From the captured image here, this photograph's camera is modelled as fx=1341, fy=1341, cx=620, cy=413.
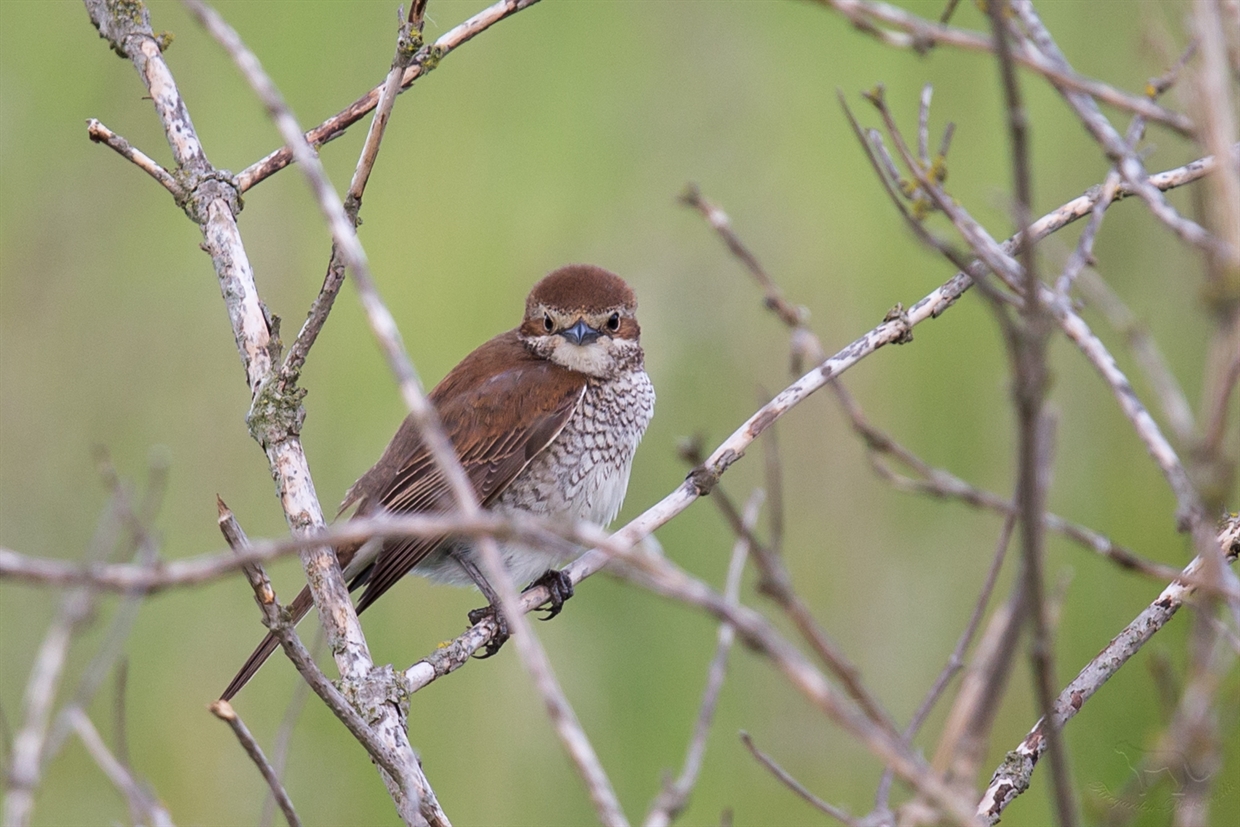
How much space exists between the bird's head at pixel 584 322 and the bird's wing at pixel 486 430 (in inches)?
2.8

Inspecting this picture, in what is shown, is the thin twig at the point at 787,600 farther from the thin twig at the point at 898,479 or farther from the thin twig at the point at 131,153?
the thin twig at the point at 131,153

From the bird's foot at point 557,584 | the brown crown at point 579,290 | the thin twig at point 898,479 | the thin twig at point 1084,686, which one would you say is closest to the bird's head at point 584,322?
the brown crown at point 579,290

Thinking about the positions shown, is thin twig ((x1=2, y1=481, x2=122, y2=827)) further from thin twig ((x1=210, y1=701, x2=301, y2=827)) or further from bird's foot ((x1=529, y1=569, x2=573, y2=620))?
bird's foot ((x1=529, y1=569, x2=573, y2=620))

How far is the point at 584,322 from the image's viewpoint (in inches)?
180

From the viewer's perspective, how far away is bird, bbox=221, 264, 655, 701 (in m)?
4.37

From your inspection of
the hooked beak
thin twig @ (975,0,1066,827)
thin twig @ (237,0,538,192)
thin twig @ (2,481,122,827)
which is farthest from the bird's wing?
thin twig @ (975,0,1066,827)

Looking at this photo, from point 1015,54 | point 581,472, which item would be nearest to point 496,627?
point 581,472

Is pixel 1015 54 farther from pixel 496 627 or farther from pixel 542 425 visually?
pixel 542 425

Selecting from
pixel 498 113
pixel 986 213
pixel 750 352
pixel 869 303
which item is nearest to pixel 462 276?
pixel 498 113

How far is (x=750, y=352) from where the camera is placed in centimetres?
484

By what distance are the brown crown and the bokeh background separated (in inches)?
16.5

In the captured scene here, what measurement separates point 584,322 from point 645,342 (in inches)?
18.7

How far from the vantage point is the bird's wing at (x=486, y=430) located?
4367mm

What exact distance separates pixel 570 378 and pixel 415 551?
Result: 99 cm
